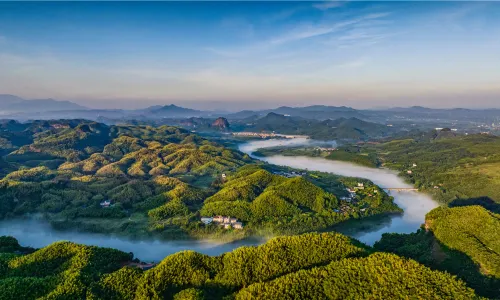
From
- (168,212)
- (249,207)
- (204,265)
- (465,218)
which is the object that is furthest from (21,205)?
(465,218)

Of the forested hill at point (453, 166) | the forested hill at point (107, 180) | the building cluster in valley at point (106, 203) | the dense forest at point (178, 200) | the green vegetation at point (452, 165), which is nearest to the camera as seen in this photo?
the dense forest at point (178, 200)

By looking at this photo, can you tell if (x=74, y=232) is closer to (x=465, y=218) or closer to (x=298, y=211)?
(x=298, y=211)

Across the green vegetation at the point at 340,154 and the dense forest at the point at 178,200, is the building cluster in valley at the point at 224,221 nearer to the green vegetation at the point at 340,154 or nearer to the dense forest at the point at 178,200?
the dense forest at the point at 178,200

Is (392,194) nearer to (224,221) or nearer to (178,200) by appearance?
(224,221)

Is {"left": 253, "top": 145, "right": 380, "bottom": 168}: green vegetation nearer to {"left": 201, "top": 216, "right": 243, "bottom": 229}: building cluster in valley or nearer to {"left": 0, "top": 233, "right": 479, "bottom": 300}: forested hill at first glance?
{"left": 201, "top": 216, "right": 243, "bottom": 229}: building cluster in valley

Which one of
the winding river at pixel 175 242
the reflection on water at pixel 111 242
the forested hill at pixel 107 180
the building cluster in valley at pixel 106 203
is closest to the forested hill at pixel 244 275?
the reflection on water at pixel 111 242

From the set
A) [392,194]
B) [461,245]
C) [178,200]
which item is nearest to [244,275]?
[461,245]

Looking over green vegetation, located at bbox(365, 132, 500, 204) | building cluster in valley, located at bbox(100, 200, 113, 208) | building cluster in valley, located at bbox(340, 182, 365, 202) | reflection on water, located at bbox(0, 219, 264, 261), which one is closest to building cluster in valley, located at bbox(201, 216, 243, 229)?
reflection on water, located at bbox(0, 219, 264, 261)
